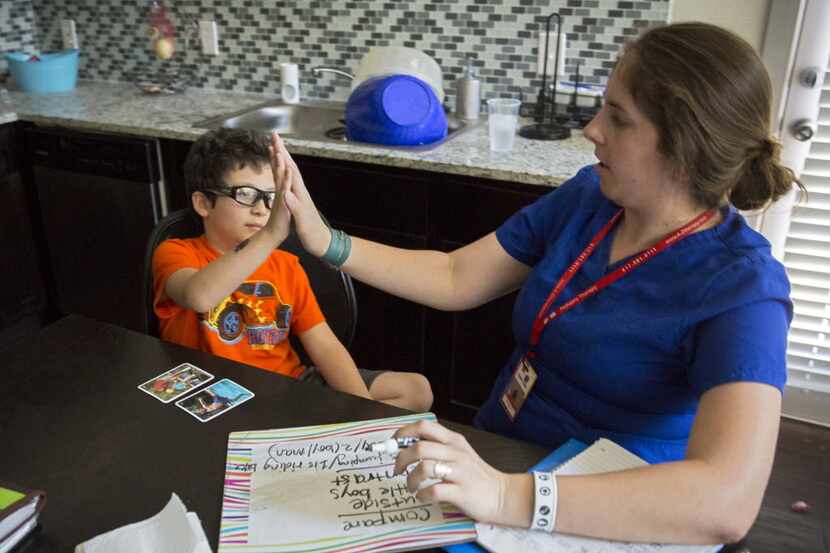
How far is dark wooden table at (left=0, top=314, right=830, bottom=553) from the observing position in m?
0.96

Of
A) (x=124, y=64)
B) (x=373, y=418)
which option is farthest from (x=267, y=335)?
(x=124, y=64)

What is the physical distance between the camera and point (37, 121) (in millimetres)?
2729

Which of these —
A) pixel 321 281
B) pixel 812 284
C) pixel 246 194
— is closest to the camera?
pixel 246 194

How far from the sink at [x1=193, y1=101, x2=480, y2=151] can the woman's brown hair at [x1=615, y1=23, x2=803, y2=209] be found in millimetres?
1474

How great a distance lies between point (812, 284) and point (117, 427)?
7.15ft

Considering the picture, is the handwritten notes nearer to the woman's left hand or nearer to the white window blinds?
the woman's left hand

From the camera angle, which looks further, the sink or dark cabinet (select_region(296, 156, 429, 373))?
the sink

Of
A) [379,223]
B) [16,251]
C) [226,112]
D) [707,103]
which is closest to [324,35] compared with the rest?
[226,112]

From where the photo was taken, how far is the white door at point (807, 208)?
2258 mm

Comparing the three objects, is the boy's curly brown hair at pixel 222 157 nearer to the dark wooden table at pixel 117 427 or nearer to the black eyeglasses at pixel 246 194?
the black eyeglasses at pixel 246 194

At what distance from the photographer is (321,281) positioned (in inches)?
66.4

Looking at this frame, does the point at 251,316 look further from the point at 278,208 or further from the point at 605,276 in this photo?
the point at 605,276

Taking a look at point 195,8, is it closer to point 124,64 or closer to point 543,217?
point 124,64

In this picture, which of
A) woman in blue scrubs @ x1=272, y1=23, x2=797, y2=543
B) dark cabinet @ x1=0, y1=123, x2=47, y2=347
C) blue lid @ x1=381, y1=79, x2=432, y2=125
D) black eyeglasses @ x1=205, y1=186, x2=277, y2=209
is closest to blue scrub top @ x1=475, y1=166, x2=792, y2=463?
woman in blue scrubs @ x1=272, y1=23, x2=797, y2=543
